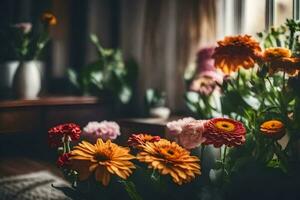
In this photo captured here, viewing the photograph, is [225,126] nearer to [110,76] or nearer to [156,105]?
[156,105]

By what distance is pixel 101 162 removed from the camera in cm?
75

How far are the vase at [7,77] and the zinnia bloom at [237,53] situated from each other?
202 centimetres

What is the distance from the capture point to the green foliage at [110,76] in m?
3.00

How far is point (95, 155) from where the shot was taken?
77 cm

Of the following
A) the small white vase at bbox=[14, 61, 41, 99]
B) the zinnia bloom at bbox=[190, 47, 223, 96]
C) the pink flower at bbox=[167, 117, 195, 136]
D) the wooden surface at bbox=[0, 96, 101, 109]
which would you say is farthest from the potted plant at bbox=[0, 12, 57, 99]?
the pink flower at bbox=[167, 117, 195, 136]

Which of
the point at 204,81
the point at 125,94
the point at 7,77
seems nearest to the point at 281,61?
the point at 204,81

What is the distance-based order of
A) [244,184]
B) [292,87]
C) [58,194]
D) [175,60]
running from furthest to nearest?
1. [175,60]
2. [58,194]
3. [292,87]
4. [244,184]

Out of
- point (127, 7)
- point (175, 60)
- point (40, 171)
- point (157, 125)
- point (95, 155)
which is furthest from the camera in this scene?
point (127, 7)

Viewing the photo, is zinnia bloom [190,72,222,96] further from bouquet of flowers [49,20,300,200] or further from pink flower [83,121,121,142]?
pink flower [83,121,121,142]

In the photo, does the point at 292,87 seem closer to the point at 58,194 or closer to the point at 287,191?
the point at 287,191

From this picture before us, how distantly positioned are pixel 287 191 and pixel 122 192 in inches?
18.3

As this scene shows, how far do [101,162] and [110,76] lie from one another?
229 cm

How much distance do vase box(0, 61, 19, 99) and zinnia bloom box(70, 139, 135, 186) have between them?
229 cm

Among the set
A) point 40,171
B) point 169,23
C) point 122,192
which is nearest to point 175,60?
point 169,23
